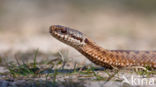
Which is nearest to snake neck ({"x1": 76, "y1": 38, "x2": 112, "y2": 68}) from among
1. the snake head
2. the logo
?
the snake head

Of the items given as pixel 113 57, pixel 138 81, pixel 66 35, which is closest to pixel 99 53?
pixel 113 57

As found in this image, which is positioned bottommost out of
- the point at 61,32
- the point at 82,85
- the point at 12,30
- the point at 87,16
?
the point at 82,85

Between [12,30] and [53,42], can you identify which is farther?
[12,30]

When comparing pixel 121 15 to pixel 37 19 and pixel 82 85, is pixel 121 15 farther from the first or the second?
pixel 82 85

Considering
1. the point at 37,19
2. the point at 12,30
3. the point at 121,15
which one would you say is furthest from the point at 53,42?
the point at 121,15

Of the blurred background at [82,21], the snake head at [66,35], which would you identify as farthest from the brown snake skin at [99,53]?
the blurred background at [82,21]

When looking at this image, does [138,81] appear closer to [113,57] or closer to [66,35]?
[113,57]

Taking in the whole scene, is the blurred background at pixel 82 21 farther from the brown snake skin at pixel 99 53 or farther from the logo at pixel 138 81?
the logo at pixel 138 81
